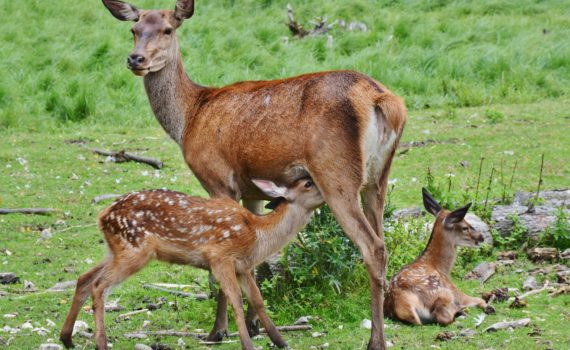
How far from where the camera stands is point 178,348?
675cm

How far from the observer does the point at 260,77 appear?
15.0m

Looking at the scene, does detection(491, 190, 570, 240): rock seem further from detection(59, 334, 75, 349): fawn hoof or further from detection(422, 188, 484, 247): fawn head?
detection(59, 334, 75, 349): fawn hoof

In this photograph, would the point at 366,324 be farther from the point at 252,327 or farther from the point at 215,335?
the point at 215,335

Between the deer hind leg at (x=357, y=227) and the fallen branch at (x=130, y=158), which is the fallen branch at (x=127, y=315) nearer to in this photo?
the deer hind leg at (x=357, y=227)

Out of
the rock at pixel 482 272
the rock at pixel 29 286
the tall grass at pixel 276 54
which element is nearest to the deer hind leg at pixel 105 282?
the rock at pixel 29 286

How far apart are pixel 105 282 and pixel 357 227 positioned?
162 cm

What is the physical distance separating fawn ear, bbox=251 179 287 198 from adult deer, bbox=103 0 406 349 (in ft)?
0.44

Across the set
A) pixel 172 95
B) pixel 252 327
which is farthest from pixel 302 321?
pixel 172 95

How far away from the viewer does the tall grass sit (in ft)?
47.6

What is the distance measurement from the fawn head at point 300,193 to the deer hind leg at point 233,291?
1.80 feet

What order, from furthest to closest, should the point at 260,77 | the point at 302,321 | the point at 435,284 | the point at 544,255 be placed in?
the point at 260,77 → the point at 544,255 → the point at 435,284 → the point at 302,321

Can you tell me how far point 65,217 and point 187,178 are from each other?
1641 millimetres

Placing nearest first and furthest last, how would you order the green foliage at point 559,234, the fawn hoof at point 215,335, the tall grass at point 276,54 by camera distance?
the fawn hoof at point 215,335 < the green foliage at point 559,234 < the tall grass at point 276,54

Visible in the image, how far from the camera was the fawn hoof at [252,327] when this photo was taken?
7152 mm
